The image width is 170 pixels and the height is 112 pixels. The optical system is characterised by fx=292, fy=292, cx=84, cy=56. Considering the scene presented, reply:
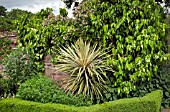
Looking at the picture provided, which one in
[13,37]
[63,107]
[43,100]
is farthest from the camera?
[13,37]

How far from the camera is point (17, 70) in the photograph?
6.91 m

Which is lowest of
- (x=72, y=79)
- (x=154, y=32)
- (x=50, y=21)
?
(x=72, y=79)

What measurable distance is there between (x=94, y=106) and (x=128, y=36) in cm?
207

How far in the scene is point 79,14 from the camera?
7.22 m

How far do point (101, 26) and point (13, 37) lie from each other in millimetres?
2868

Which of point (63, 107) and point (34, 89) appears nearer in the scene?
point (63, 107)

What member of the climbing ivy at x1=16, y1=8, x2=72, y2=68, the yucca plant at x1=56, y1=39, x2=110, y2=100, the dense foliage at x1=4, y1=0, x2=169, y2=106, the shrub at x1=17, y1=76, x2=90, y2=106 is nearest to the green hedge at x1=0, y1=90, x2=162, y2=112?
the shrub at x1=17, y1=76, x2=90, y2=106

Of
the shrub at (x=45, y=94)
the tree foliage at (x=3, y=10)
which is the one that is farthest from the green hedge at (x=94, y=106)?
the tree foliage at (x=3, y=10)

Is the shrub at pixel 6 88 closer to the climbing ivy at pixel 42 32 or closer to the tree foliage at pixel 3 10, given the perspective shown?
the climbing ivy at pixel 42 32

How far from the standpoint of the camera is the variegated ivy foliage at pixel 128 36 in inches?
259

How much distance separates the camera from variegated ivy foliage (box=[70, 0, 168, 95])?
658 centimetres

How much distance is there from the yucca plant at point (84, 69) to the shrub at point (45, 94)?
0.84ft

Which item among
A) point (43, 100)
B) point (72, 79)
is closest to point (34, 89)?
point (43, 100)

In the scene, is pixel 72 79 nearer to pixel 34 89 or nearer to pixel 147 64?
pixel 34 89
